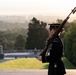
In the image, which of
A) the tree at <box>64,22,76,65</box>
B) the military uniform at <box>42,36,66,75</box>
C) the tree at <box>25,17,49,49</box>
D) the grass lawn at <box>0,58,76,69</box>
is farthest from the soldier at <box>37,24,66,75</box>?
the tree at <box>25,17,49,49</box>

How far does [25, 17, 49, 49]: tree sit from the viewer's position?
87000 millimetres

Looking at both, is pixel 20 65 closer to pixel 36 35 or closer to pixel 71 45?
pixel 71 45

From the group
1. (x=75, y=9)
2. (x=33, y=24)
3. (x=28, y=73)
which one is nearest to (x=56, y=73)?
(x=75, y=9)

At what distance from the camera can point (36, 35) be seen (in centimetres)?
9025

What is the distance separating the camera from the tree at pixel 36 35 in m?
87.0

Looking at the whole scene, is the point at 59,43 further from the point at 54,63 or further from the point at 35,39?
the point at 35,39

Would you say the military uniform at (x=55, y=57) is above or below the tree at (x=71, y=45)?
above

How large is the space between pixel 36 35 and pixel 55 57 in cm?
8303

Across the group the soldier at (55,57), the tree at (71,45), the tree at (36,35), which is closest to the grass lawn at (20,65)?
the soldier at (55,57)

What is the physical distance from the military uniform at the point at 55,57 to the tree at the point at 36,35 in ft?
257

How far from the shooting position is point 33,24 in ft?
310

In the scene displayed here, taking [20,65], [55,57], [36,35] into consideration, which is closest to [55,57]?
[55,57]

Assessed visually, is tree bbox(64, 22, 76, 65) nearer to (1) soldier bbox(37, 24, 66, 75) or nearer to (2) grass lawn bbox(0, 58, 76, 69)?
(2) grass lawn bbox(0, 58, 76, 69)

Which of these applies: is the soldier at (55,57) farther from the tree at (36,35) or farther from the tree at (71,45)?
the tree at (36,35)
